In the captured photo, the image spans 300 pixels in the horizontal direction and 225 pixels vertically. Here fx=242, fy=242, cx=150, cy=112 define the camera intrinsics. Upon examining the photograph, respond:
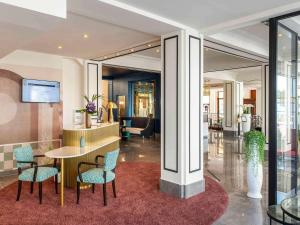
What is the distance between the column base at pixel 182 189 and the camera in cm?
404

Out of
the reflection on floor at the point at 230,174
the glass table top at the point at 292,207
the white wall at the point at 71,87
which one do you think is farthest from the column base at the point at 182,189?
the white wall at the point at 71,87

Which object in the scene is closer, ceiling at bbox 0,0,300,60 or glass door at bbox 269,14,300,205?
ceiling at bbox 0,0,300,60

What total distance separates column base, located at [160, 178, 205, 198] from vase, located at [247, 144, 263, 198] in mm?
821

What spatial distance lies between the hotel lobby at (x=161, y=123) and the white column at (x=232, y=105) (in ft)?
22.8

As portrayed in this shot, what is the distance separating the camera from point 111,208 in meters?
3.66

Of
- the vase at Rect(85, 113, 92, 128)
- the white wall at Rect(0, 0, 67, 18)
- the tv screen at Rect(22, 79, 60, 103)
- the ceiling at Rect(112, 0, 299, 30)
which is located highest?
the ceiling at Rect(112, 0, 299, 30)

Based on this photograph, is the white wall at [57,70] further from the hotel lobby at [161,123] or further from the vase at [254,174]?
the vase at [254,174]

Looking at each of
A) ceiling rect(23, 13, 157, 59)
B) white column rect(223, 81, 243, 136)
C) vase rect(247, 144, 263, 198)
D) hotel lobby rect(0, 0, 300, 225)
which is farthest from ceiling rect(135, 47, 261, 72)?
white column rect(223, 81, 243, 136)

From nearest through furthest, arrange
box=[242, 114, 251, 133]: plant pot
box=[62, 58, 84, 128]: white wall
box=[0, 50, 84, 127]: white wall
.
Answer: box=[0, 50, 84, 127]: white wall
box=[62, 58, 84, 128]: white wall
box=[242, 114, 251, 133]: plant pot

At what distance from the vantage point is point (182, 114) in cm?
402

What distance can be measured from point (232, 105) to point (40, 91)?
1042 centimetres

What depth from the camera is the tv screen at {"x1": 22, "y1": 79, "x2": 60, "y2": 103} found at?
5973 mm

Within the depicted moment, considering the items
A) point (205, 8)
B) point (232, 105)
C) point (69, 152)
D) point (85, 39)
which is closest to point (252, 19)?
point (205, 8)

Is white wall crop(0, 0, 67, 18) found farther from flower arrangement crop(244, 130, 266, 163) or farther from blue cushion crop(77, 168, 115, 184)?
flower arrangement crop(244, 130, 266, 163)
